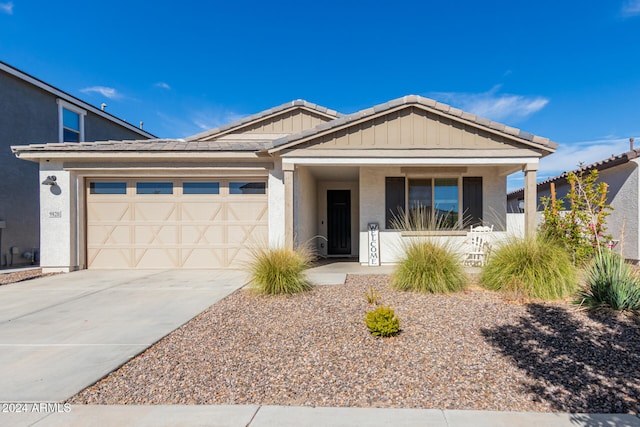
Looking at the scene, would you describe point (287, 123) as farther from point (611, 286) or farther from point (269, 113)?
point (611, 286)

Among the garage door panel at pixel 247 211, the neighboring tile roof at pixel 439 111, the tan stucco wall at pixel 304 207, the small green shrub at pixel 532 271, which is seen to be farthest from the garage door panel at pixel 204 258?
the small green shrub at pixel 532 271

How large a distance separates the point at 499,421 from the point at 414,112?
6.89 meters

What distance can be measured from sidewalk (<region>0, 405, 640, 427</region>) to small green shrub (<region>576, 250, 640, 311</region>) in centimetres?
268

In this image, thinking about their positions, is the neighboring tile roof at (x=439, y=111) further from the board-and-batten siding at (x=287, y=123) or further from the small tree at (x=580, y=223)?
the board-and-batten siding at (x=287, y=123)

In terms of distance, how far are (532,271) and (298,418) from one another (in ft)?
15.2

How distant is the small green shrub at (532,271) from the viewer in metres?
5.06

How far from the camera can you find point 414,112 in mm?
7836

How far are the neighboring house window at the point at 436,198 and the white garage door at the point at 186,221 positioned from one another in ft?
12.3

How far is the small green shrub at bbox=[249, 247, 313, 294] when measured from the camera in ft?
18.4

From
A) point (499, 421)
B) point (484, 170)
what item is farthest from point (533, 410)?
point (484, 170)

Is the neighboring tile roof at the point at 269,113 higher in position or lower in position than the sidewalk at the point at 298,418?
higher

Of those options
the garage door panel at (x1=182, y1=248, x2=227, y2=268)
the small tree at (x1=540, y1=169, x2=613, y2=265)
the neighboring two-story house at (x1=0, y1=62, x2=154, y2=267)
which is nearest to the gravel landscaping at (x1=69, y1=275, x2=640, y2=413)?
the small tree at (x1=540, y1=169, x2=613, y2=265)

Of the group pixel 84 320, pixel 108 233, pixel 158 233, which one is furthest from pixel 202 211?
pixel 84 320

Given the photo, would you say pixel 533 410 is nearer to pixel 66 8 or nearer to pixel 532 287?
pixel 532 287
